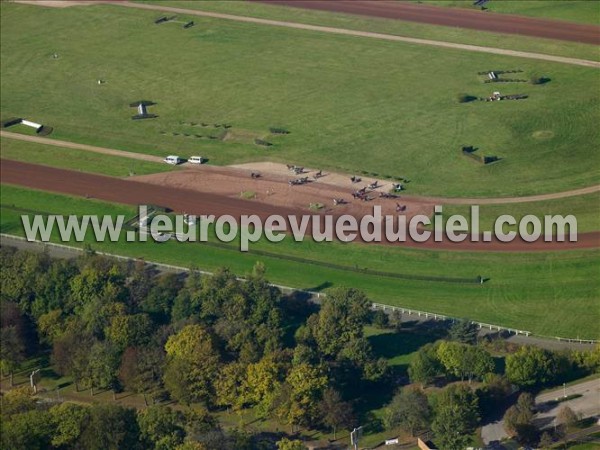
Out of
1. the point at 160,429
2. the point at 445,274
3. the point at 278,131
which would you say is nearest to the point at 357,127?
the point at 278,131

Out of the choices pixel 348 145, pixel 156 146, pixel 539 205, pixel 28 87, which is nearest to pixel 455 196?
pixel 539 205

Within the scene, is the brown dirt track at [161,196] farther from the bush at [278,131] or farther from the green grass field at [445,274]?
the bush at [278,131]

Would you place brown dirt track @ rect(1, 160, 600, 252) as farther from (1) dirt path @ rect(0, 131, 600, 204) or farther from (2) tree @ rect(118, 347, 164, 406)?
(2) tree @ rect(118, 347, 164, 406)

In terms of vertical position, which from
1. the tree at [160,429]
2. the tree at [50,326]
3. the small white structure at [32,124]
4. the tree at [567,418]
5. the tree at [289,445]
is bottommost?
the tree at [567,418]

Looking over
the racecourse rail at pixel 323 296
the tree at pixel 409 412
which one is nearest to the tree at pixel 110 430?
the tree at pixel 409 412

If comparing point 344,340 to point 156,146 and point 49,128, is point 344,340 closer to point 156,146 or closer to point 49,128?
point 156,146

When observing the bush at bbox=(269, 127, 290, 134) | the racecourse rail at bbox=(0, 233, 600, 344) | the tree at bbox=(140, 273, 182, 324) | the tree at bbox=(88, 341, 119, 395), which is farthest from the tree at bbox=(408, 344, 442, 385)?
the bush at bbox=(269, 127, 290, 134)
